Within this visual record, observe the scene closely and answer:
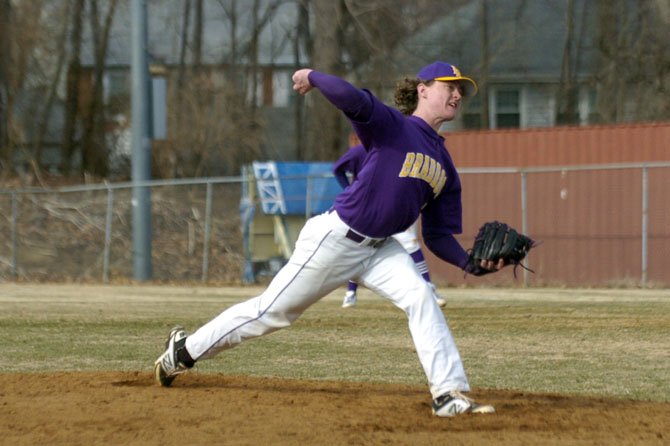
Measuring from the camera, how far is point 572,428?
5383 millimetres

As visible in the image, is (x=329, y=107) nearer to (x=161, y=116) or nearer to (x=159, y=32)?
(x=159, y=32)

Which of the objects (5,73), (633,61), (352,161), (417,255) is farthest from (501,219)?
(5,73)

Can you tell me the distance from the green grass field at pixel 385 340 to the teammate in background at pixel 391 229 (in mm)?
1501

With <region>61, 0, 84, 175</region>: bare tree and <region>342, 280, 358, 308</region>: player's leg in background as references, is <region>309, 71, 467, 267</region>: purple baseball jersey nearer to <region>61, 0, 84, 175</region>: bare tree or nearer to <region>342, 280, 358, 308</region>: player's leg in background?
<region>342, 280, 358, 308</region>: player's leg in background

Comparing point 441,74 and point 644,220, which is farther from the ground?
point 441,74

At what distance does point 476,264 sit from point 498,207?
13.5 m

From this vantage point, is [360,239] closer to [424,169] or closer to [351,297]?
[424,169]

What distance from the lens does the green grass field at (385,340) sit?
777 cm

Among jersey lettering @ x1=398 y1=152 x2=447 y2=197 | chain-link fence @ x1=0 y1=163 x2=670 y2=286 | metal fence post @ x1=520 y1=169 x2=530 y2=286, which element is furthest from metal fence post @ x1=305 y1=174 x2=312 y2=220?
jersey lettering @ x1=398 y1=152 x2=447 y2=197

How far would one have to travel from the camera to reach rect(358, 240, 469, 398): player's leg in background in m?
5.67

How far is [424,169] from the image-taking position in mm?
5734

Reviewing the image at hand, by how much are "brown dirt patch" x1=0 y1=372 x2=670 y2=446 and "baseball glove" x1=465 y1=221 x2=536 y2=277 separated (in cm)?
77

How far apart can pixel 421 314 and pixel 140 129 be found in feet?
49.1

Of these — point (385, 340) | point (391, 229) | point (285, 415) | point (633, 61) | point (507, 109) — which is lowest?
point (385, 340)
